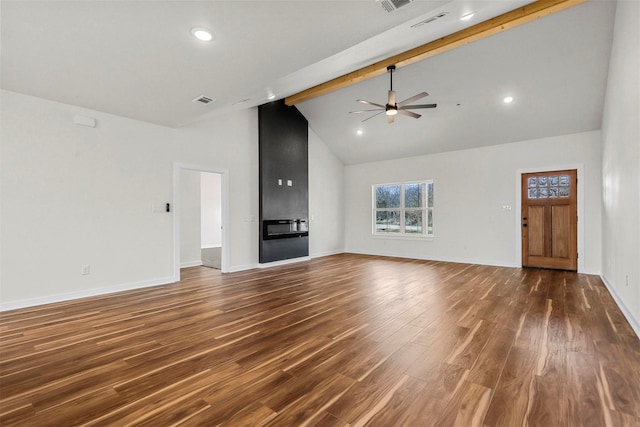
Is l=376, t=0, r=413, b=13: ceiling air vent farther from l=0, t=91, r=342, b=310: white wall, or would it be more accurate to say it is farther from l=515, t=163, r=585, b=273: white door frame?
l=515, t=163, r=585, b=273: white door frame

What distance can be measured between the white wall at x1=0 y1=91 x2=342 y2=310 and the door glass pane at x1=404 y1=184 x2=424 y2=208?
4.94m

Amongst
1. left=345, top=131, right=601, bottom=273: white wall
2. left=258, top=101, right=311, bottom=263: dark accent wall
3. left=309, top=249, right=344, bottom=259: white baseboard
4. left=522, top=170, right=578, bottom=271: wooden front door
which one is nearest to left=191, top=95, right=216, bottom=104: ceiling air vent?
left=258, top=101, right=311, bottom=263: dark accent wall

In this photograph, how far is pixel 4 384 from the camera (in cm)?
199

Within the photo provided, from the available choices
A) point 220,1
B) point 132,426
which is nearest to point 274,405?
point 132,426

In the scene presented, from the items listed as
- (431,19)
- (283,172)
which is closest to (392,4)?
(431,19)

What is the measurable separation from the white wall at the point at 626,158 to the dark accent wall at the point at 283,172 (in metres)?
5.55

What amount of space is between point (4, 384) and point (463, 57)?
20.9 feet

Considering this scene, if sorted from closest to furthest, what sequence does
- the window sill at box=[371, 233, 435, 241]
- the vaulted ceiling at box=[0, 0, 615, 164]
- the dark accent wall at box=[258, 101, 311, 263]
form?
1. the vaulted ceiling at box=[0, 0, 615, 164]
2. the dark accent wall at box=[258, 101, 311, 263]
3. the window sill at box=[371, 233, 435, 241]

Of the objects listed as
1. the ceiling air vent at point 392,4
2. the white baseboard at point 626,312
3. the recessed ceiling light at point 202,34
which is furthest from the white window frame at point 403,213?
the recessed ceiling light at point 202,34

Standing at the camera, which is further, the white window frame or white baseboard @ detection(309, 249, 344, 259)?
white baseboard @ detection(309, 249, 344, 259)

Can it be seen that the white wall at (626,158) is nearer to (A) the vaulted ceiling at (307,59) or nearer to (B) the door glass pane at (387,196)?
(A) the vaulted ceiling at (307,59)

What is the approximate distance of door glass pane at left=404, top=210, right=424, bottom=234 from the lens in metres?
7.96

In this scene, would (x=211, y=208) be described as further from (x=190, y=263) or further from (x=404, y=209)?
(x=404, y=209)

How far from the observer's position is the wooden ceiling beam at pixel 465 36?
340 cm
